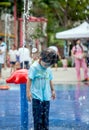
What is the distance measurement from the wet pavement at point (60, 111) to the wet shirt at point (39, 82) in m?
1.16

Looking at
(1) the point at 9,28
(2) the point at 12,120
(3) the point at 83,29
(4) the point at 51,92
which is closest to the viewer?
(4) the point at 51,92

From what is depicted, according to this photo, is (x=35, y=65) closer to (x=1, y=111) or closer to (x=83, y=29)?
(x=1, y=111)

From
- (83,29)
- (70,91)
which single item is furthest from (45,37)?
(70,91)

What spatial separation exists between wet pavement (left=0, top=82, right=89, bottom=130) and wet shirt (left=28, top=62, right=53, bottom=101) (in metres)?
1.16

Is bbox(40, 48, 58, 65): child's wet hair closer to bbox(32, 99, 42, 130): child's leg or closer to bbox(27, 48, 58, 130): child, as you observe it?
bbox(27, 48, 58, 130): child

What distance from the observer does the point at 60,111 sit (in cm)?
966

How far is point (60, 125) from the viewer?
7.91m

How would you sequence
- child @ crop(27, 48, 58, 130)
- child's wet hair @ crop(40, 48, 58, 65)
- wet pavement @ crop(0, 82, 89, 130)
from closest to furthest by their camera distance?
→ child's wet hair @ crop(40, 48, 58, 65) → child @ crop(27, 48, 58, 130) → wet pavement @ crop(0, 82, 89, 130)

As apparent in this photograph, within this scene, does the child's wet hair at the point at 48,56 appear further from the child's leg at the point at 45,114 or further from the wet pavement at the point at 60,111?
the wet pavement at the point at 60,111

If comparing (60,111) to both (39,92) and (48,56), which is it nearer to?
(39,92)

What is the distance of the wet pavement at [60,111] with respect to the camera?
7957 millimetres

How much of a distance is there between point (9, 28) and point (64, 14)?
4.61m

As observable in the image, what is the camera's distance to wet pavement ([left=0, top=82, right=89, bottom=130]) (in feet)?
26.1

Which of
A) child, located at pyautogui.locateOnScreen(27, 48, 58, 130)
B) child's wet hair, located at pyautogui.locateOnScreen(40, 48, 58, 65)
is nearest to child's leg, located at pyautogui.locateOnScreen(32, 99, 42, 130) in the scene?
child, located at pyautogui.locateOnScreen(27, 48, 58, 130)
